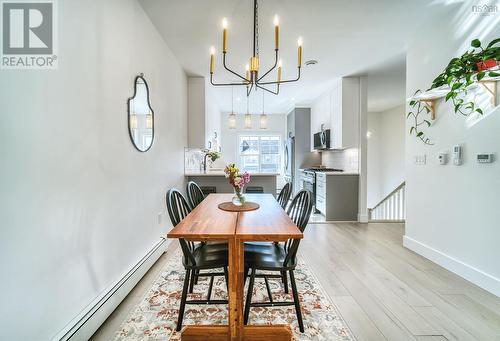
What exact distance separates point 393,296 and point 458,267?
0.95 meters

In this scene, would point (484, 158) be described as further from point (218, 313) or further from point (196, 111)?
point (196, 111)

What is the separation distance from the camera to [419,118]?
116 inches

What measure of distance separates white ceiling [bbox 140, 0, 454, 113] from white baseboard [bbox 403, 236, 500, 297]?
2600mm

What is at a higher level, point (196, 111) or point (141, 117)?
point (196, 111)

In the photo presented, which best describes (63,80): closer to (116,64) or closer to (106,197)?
(116,64)

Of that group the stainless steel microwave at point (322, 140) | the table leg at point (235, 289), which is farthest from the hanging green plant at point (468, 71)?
the stainless steel microwave at point (322, 140)

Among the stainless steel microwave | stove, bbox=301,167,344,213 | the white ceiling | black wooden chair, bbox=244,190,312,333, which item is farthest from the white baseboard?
the white ceiling

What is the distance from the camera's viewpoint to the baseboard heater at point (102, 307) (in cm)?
138

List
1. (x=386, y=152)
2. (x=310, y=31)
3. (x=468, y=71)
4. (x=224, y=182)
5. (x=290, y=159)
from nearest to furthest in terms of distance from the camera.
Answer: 1. (x=468, y=71)
2. (x=310, y=31)
3. (x=224, y=182)
4. (x=290, y=159)
5. (x=386, y=152)

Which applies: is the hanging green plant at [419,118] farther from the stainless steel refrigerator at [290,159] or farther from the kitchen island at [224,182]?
the stainless steel refrigerator at [290,159]

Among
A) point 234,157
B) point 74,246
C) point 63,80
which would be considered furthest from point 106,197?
point 234,157

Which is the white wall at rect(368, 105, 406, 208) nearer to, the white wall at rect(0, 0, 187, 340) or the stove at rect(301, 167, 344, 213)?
the stove at rect(301, 167, 344, 213)

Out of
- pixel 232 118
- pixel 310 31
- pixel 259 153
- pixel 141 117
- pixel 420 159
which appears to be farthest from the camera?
pixel 259 153

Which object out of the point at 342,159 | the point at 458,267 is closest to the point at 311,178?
the point at 342,159
